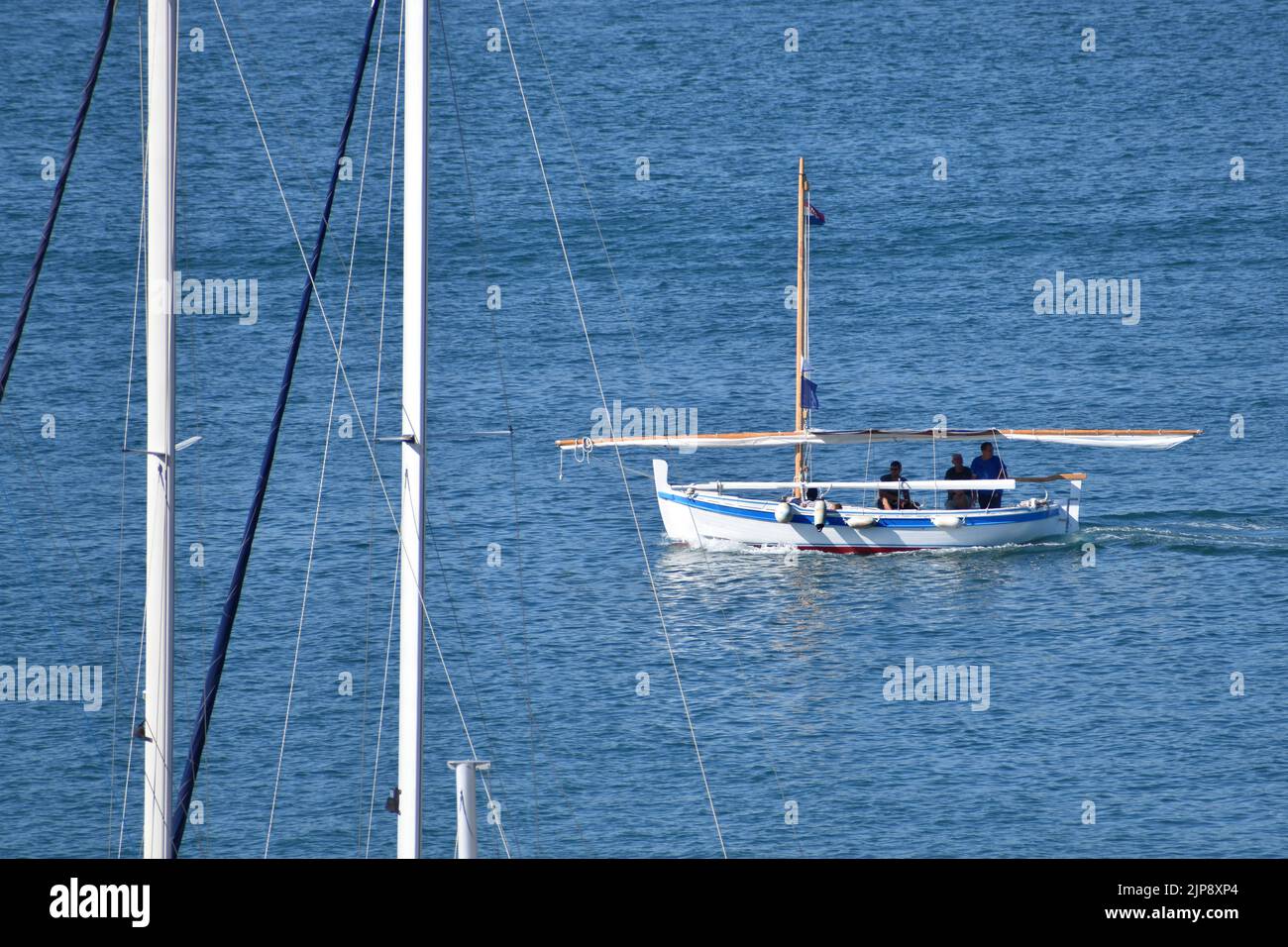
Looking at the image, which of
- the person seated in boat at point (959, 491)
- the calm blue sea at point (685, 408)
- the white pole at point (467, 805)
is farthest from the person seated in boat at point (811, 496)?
the white pole at point (467, 805)

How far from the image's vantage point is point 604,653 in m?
55.5

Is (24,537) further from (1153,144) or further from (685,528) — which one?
(1153,144)

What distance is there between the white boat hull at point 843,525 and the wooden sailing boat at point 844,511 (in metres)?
0.03

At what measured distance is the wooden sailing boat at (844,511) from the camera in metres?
61.5

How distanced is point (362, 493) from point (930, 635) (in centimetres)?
2216

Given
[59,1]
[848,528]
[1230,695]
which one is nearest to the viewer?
[1230,695]

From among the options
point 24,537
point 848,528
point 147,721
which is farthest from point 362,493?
point 147,721

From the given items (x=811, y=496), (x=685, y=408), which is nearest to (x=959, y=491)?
(x=811, y=496)

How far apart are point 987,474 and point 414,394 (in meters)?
44.0

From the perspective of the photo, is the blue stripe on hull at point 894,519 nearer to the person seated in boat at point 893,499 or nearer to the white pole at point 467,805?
the person seated in boat at point 893,499

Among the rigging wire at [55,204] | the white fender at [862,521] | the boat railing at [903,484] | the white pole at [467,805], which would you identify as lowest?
the white pole at [467,805]

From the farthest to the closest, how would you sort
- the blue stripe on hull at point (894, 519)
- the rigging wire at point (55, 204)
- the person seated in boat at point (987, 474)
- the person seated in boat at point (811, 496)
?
1. the person seated in boat at point (811, 496)
2. the person seated in boat at point (987, 474)
3. the blue stripe on hull at point (894, 519)
4. the rigging wire at point (55, 204)

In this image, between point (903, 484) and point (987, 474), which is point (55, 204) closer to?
point (903, 484)

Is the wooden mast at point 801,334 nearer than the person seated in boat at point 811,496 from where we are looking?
No
